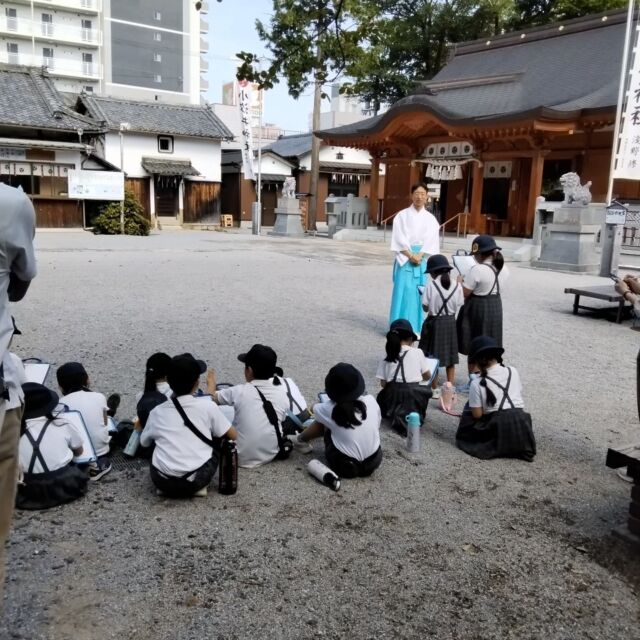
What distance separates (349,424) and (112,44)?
49616mm

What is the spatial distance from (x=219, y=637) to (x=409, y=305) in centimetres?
449

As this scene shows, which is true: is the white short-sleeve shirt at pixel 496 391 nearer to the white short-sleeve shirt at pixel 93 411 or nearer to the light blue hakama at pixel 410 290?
the white short-sleeve shirt at pixel 93 411

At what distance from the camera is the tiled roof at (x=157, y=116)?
26562 millimetres

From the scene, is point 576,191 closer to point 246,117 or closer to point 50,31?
point 246,117

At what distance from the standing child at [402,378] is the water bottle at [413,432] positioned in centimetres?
27

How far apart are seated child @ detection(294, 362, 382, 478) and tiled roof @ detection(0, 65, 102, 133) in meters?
21.3

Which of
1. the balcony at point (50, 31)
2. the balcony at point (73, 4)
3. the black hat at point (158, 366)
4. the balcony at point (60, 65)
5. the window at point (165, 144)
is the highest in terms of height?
the balcony at point (73, 4)

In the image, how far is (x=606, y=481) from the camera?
353 centimetres

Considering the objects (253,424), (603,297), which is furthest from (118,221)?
(253,424)

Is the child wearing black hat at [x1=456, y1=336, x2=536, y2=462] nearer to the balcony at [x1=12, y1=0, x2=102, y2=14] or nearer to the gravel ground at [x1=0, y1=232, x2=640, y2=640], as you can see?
the gravel ground at [x1=0, y1=232, x2=640, y2=640]

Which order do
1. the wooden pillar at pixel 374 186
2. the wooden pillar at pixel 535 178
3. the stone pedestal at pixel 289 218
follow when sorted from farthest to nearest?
the stone pedestal at pixel 289 218
the wooden pillar at pixel 374 186
the wooden pillar at pixel 535 178

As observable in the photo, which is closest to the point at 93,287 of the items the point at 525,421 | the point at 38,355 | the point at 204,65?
the point at 38,355

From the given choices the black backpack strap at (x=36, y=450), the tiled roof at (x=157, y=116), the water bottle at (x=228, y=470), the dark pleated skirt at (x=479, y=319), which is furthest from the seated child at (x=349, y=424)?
the tiled roof at (x=157, y=116)

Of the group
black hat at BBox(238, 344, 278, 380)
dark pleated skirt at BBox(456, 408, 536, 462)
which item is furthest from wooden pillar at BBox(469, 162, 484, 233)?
black hat at BBox(238, 344, 278, 380)
